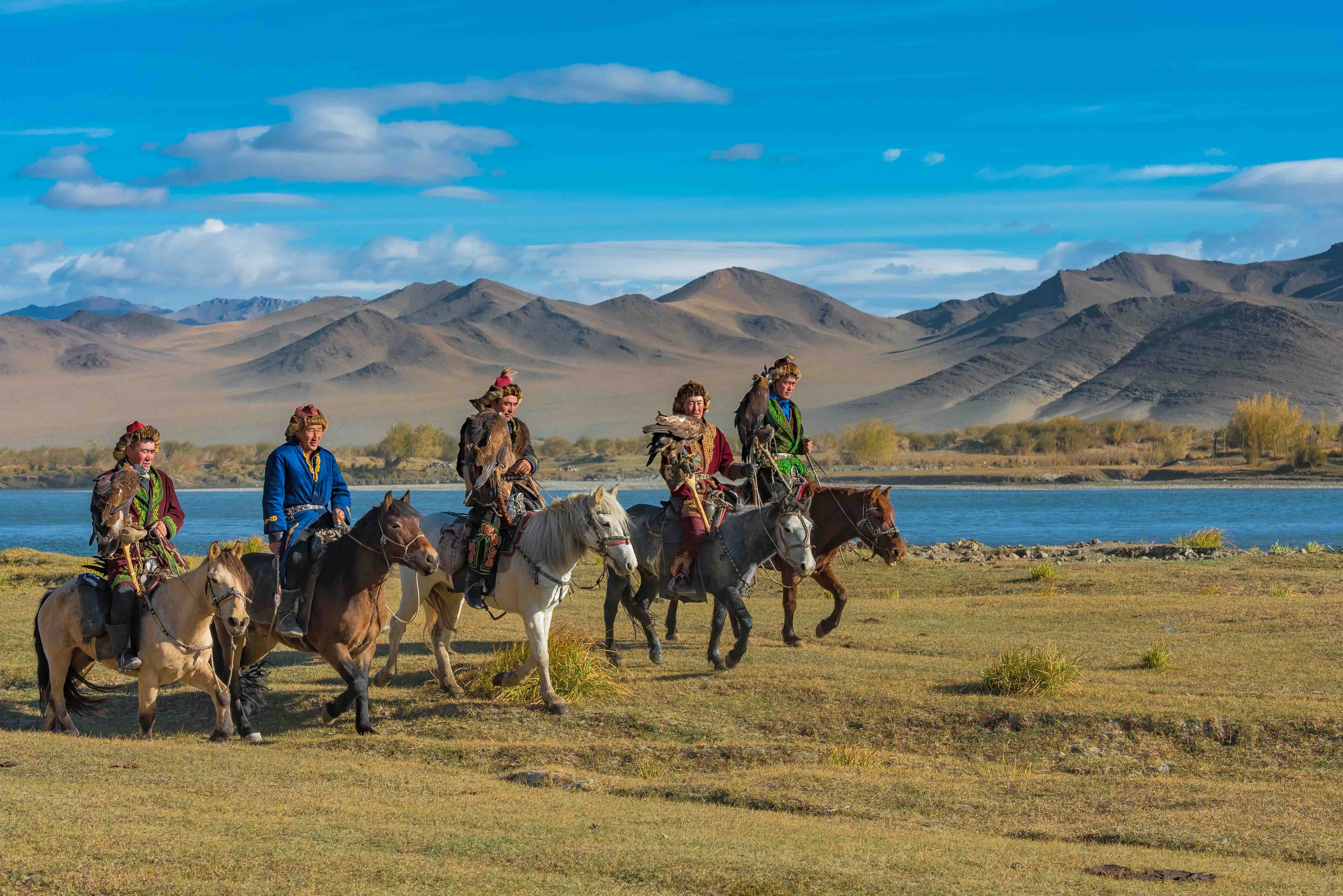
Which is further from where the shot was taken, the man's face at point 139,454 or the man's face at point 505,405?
the man's face at point 505,405

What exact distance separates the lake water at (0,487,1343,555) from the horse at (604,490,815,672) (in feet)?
45.7

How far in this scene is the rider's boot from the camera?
32.3ft

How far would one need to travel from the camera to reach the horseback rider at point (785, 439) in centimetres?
1376

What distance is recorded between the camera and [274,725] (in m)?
10.8

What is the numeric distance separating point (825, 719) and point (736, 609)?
1622mm

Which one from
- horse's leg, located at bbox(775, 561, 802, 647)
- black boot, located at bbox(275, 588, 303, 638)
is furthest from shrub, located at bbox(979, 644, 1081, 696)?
black boot, located at bbox(275, 588, 303, 638)

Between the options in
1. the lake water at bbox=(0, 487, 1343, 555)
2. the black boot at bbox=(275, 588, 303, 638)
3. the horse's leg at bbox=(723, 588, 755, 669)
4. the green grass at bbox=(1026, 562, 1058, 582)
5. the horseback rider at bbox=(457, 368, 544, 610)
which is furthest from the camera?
the lake water at bbox=(0, 487, 1343, 555)

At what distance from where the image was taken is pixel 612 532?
10.5 metres

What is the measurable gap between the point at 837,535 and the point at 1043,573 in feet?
28.1

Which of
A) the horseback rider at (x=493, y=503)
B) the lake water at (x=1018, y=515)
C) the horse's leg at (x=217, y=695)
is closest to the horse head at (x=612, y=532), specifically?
the horseback rider at (x=493, y=503)

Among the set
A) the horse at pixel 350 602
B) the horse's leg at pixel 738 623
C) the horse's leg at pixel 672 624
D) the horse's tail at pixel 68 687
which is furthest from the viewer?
the horse's leg at pixel 672 624

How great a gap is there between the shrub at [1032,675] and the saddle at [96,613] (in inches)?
269

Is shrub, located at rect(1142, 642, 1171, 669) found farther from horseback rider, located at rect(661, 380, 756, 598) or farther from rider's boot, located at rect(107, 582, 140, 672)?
rider's boot, located at rect(107, 582, 140, 672)

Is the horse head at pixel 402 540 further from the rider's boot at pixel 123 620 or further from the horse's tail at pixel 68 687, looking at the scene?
the horse's tail at pixel 68 687
